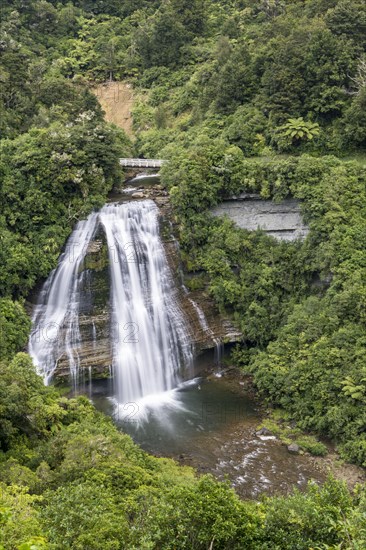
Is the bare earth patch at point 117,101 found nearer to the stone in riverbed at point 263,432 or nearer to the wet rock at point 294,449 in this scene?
the stone in riverbed at point 263,432

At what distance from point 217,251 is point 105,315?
6.24m

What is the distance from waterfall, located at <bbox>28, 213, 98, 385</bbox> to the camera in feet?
73.2

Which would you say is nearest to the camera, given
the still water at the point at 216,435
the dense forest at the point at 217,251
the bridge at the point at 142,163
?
the dense forest at the point at 217,251

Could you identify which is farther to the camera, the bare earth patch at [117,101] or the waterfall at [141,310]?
the bare earth patch at [117,101]

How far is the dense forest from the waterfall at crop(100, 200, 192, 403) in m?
1.45

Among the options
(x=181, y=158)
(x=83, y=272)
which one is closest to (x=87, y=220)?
(x=83, y=272)

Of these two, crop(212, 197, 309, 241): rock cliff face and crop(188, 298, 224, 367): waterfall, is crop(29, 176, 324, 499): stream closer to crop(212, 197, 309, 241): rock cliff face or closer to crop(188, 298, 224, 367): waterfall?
crop(188, 298, 224, 367): waterfall

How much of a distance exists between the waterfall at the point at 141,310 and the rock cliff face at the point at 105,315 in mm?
323

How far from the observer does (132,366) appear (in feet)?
76.1

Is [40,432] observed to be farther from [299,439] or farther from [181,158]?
[181,158]

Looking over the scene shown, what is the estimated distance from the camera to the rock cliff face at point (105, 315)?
74.4ft

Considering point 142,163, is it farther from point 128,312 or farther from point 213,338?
point 213,338

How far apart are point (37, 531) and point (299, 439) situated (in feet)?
43.7

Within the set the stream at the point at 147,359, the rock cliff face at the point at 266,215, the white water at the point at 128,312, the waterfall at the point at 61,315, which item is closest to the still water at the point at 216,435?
the stream at the point at 147,359
